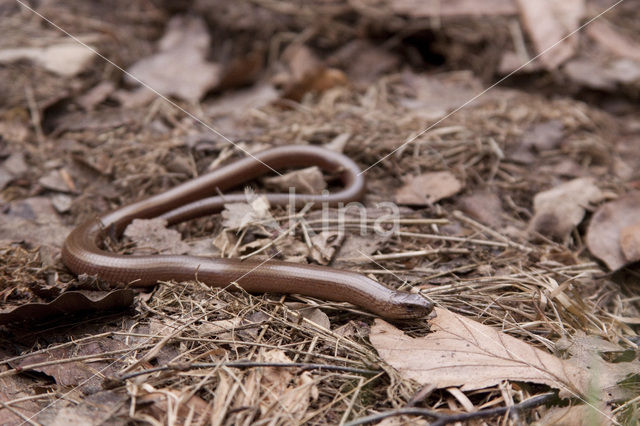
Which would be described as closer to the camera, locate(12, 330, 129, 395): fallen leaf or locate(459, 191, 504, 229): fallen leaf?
locate(12, 330, 129, 395): fallen leaf

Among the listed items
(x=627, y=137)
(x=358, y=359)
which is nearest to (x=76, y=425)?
(x=358, y=359)

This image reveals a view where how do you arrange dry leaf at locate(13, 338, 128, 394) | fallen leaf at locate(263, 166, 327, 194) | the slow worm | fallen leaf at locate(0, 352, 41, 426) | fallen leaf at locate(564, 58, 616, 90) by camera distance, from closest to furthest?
fallen leaf at locate(0, 352, 41, 426)
dry leaf at locate(13, 338, 128, 394)
the slow worm
fallen leaf at locate(263, 166, 327, 194)
fallen leaf at locate(564, 58, 616, 90)

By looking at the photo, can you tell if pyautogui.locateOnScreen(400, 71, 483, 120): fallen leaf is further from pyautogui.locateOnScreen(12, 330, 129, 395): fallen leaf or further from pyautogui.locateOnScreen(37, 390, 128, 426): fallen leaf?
pyautogui.locateOnScreen(37, 390, 128, 426): fallen leaf

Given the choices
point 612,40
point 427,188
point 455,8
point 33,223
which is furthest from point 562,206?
point 33,223

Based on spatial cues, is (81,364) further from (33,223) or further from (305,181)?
(305,181)

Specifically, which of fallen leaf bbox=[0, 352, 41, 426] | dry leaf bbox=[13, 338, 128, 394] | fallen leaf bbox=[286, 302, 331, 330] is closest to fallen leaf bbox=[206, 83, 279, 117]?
fallen leaf bbox=[286, 302, 331, 330]

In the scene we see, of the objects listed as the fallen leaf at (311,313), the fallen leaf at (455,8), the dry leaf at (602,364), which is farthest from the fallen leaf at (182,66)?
the dry leaf at (602,364)

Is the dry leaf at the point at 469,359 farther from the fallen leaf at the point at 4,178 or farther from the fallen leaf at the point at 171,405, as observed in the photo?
the fallen leaf at the point at 4,178
